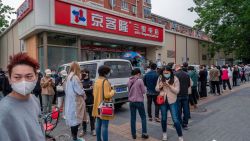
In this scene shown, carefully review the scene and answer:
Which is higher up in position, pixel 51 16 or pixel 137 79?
pixel 51 16

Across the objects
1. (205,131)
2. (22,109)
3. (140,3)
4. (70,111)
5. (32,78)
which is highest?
(140,3)

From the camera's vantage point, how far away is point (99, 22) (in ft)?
65.8

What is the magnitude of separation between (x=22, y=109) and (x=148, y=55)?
27565mm

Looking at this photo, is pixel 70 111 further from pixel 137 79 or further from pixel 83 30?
pixel 83 30

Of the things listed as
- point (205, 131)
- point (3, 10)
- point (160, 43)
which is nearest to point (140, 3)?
point (160, 43)

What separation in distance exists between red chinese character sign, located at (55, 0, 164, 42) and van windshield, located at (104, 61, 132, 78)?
27.5 feet

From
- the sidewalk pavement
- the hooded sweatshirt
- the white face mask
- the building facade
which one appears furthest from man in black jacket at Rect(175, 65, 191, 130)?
the building facade

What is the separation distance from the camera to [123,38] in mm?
23000

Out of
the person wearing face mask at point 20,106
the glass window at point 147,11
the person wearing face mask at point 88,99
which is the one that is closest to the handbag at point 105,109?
the person wearing face mask at point 88,99

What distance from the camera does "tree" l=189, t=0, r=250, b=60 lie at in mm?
35219

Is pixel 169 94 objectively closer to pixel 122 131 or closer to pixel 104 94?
pixel 104 94

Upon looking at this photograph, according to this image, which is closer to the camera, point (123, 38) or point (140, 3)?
point (123, 38)

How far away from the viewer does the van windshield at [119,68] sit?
955cm

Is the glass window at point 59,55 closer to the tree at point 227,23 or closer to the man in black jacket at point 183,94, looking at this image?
the man in black jacket at point 183,94
